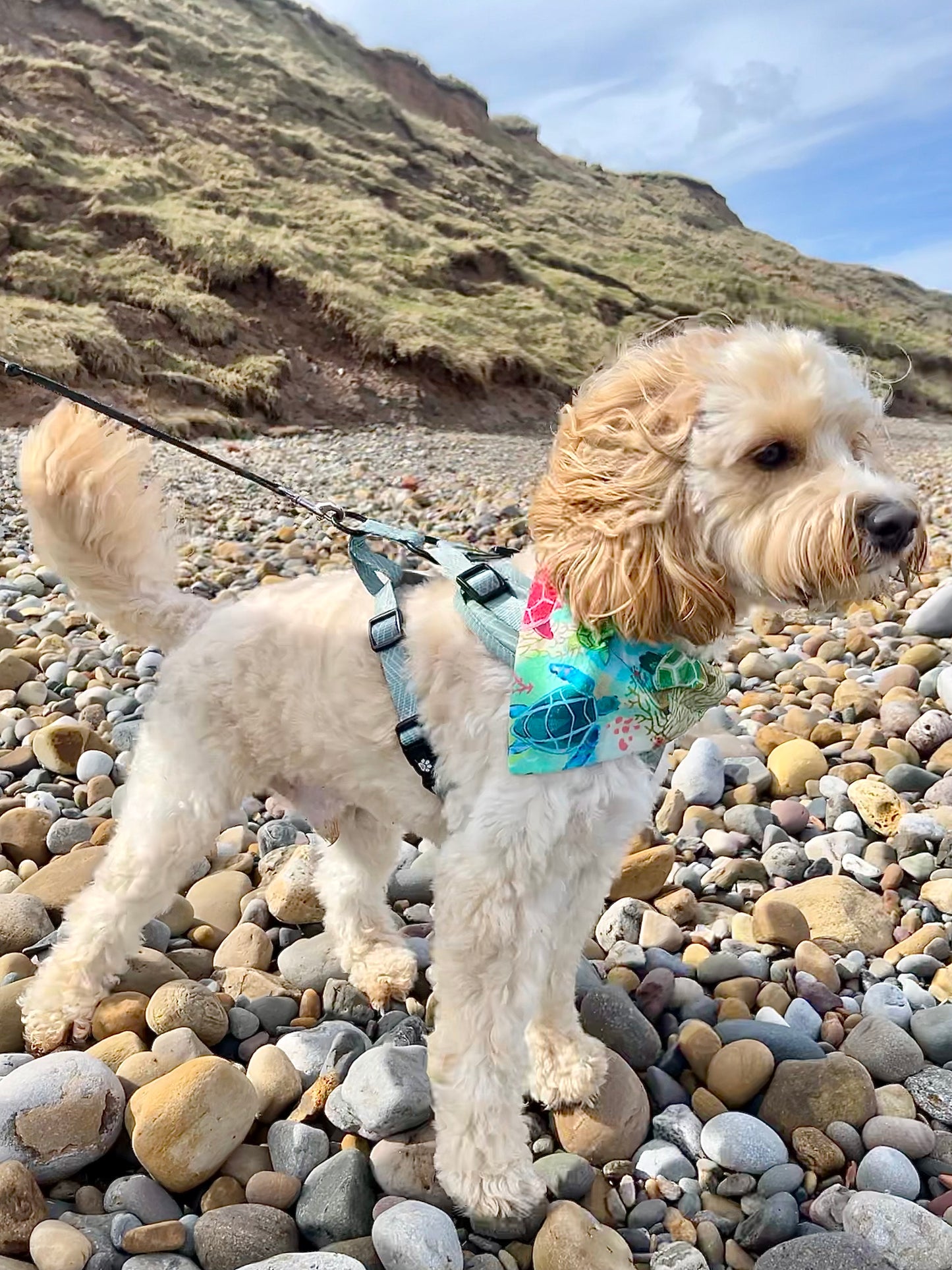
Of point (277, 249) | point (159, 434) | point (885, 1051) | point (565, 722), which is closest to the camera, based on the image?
point (565, 722)

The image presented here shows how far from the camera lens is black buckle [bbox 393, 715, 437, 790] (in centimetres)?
272

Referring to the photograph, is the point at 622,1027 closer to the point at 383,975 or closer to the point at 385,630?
the point at 383,975

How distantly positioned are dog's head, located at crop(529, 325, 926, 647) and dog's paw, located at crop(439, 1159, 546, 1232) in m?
1.55

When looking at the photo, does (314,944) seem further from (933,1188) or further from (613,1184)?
(933,1188)

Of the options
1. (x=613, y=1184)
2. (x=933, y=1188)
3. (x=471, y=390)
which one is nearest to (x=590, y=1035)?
(x=613, y=1184)

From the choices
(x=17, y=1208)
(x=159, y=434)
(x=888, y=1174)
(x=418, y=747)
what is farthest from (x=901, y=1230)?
Answer: (x=159, y=434)

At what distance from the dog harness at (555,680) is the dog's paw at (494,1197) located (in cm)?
107

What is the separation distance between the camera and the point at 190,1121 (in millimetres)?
2564

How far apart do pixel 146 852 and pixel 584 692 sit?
162 cm

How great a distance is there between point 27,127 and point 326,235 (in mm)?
11083

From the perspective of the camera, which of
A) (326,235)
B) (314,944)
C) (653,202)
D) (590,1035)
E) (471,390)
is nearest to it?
(590,1035)

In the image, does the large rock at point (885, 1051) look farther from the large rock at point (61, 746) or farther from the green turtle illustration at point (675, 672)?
A: the large rock at point (61, 746)

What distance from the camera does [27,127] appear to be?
1278 inches

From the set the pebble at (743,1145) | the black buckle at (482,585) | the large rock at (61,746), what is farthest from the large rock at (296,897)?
the pebble at (743,1145)
